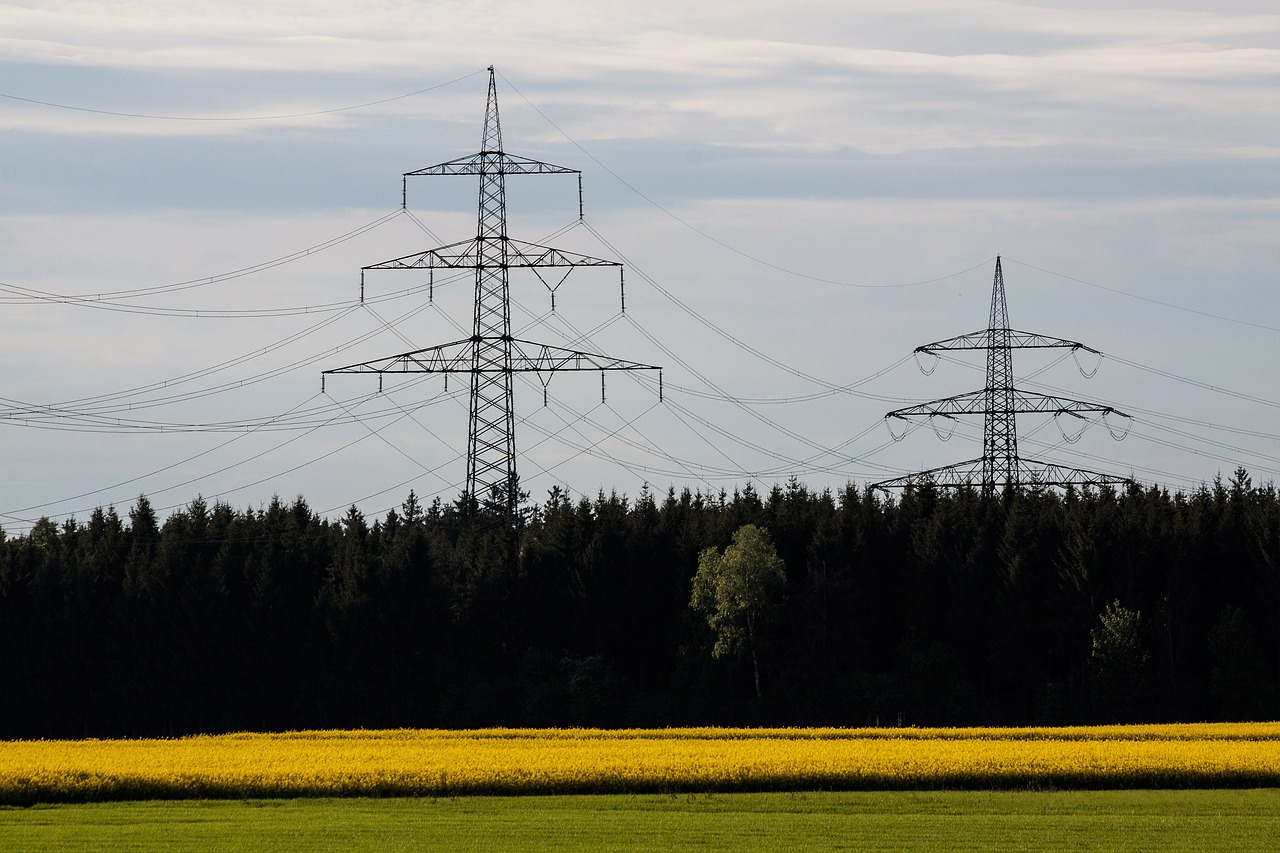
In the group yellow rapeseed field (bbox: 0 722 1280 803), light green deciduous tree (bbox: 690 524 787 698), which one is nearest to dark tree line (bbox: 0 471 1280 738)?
light green deciduous tree (bbox: 690 524 787 698)

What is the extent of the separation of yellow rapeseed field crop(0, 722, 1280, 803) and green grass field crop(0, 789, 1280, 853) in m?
1.59

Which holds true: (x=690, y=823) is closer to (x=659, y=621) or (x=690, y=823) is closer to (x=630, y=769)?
(x=630, y=769)

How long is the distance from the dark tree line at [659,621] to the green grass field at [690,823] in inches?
1524

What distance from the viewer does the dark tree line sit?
81438mm

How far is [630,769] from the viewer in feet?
150

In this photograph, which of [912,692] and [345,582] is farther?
[345,582]

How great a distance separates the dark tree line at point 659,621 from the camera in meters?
81.4

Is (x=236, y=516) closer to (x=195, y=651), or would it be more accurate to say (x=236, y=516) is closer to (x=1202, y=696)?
(x=195, y=651)

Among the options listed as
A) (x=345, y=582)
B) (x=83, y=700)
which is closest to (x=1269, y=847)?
(x=345, y=582)

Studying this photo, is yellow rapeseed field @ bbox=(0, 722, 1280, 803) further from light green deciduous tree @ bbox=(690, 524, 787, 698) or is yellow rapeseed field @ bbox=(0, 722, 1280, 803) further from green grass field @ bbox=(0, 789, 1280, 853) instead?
light green deciduous tree @ bbox=(690, 524, 787, 698)

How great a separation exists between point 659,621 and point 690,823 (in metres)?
55.5

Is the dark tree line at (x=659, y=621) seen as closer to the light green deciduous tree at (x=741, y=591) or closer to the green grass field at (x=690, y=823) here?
the light green deciduous tree at (x=741, y=591)

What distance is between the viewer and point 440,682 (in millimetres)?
86875

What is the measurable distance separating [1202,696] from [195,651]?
188 feet
